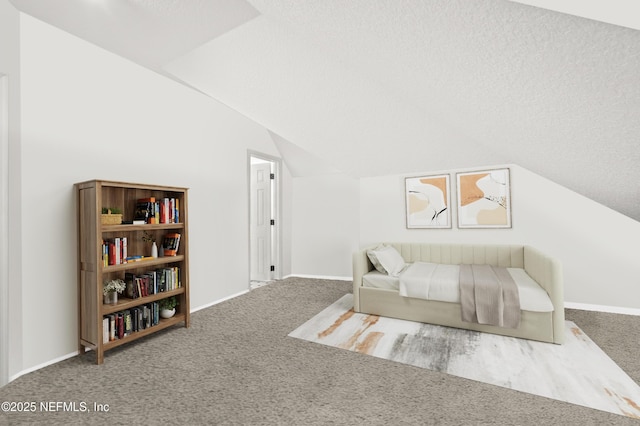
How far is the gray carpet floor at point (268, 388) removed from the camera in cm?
161

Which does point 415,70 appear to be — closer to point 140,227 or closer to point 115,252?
point 140,227

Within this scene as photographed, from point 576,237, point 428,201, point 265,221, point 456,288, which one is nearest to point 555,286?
point 456,288

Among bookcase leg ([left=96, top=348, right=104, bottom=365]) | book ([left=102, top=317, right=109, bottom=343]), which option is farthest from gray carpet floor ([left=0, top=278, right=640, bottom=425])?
book ([left=102, top=317, right=109, bottom=343])

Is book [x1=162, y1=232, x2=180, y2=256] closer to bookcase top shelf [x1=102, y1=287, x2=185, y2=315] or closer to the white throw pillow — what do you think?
bookcase top shelf [x1=102, y1=287, x2=185, y2=315]

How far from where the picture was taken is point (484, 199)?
3846 millimetres

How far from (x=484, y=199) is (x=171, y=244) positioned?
3924mm

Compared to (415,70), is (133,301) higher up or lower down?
lower down

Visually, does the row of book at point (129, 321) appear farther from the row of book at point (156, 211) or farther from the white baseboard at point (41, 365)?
the row of book at point (156, 211)

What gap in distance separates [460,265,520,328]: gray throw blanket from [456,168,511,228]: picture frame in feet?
3.85

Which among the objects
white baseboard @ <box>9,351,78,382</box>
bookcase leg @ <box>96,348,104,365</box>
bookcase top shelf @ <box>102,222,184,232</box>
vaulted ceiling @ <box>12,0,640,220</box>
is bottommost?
white baseboard @ <box>9,351,78,382</box>

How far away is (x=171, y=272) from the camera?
2.92 m

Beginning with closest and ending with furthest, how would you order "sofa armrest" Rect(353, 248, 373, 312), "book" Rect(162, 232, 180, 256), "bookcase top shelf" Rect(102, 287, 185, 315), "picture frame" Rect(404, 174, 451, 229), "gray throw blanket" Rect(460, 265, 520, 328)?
1. "bookcase top shelf" Rect(102, 287, 185, 315)
2. "gray throw blanket" Rect(460, 265, 520, 328)
3. "book" Rect(162, 232, 180, 256)
4. "sofa armrest" Rect(353, 248, 373, 312)
5. "picture frame" Rect(404, 174, 451, 229)

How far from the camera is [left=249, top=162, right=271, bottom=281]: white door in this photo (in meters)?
5.21

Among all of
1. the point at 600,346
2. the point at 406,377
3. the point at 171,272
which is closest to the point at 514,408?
the point at 406,377
